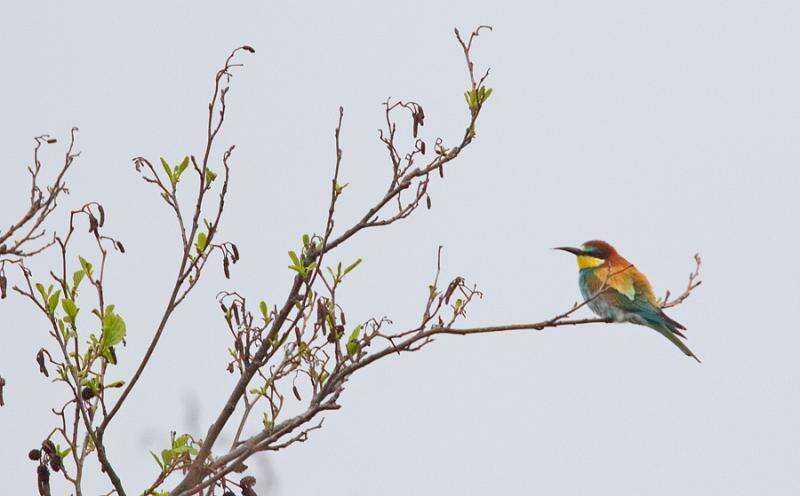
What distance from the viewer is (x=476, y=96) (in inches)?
145

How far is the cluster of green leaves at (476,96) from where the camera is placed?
12.0 feet

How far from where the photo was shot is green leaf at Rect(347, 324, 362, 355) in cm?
328

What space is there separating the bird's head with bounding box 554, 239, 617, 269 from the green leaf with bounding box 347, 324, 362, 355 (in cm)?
547

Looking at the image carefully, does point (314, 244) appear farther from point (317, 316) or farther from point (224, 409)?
point (224, 409)

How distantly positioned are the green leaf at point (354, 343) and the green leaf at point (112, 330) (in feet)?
2.04

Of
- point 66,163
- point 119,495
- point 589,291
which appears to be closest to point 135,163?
point 66,163

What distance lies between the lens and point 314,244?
11.4ft

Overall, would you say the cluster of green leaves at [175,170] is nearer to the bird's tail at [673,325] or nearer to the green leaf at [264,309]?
the green leaf at [264,309]

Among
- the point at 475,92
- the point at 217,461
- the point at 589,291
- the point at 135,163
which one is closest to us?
the point at 217,461

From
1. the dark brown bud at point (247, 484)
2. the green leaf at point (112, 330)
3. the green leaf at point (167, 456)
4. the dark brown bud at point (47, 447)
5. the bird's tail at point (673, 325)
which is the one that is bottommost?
the dark brown bud at point (247, 484)

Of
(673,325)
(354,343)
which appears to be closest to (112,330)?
(354,343)

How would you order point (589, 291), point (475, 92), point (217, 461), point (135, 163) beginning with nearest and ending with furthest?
1. point (217, 461)
2. point (135, 163)
3. point (475, 92)
4. point (589, 291)

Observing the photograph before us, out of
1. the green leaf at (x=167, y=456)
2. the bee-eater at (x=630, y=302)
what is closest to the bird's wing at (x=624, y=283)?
the bee-eater at (x=630, y=302)

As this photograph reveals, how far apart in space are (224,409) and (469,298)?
0.93 metres
